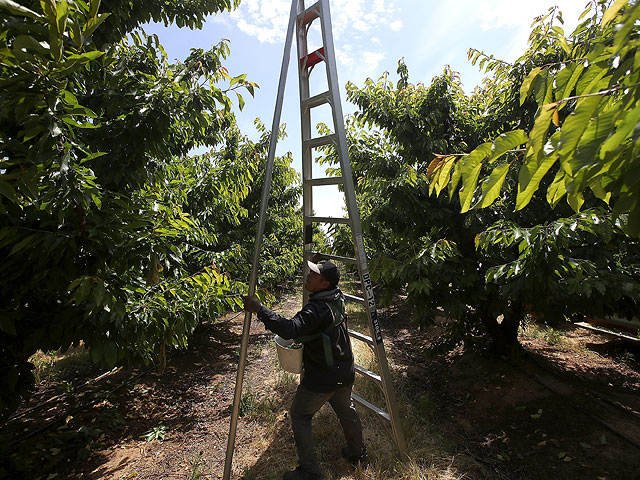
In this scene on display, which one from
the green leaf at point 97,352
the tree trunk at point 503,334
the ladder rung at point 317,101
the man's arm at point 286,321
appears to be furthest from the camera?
the tree trunk at point 503,334

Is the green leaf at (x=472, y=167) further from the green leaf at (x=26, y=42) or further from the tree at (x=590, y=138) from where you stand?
the green leaf at (x=26, y=42)

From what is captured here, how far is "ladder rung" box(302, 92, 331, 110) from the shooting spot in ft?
8.90

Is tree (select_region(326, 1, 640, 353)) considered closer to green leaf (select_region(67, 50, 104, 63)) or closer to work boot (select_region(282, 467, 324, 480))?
work boot (select_region(282, 467, 324, 480))

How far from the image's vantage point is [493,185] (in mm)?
993

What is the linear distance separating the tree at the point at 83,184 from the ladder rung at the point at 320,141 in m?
0.68

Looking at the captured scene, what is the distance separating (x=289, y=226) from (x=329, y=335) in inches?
353

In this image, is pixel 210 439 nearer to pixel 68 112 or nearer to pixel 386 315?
pixel 68 112

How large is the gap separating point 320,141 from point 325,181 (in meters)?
0.36

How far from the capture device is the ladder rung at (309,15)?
8.63 ft

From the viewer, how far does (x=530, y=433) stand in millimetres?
3529

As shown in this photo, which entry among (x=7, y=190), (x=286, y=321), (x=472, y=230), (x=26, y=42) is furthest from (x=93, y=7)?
(x=472, y=230)

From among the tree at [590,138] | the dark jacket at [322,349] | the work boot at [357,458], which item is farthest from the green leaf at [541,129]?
the work boot at [357,458]

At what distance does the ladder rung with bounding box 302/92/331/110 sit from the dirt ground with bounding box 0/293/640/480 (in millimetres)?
3237

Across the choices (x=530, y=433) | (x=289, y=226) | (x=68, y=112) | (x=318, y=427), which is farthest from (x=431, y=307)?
(x=289, y=226)
